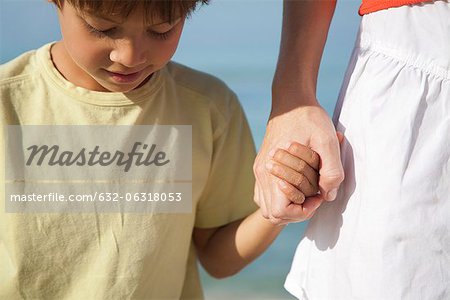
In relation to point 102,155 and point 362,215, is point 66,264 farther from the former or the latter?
point 362,215

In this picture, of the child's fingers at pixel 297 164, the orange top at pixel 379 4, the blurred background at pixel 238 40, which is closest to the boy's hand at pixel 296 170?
the child's fingers at pixel 297 164

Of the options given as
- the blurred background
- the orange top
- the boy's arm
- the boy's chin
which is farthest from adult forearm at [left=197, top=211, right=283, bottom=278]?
the blurred background

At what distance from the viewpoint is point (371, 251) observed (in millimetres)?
Answer: 1329

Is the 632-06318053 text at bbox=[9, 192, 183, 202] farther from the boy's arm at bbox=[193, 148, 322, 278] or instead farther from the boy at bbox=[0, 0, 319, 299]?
the boy's arm at bbox=[193, 148, 322, 278]

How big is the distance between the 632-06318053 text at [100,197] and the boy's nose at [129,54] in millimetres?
377

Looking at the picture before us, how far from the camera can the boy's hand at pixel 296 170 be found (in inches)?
55.3

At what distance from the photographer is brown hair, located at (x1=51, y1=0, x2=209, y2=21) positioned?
1404 mm

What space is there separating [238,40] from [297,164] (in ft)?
14.8

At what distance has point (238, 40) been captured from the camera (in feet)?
19.1

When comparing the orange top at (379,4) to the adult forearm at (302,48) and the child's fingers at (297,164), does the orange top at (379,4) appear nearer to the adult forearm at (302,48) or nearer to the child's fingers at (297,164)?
the adult forearm at (302,48)

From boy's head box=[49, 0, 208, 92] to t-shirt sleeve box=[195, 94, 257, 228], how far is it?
1.14ft

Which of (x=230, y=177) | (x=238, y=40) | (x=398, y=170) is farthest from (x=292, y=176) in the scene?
(x=238, y=40)

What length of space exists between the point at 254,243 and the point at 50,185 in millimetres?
499

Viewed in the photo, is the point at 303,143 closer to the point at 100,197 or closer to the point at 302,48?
the point at 302,48
